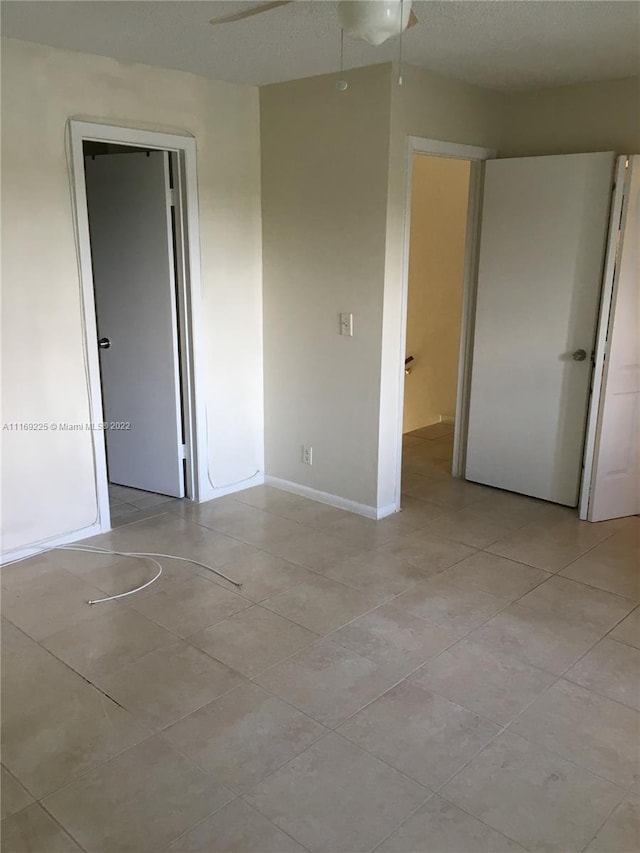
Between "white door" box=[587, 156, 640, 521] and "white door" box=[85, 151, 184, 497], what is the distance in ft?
7.97

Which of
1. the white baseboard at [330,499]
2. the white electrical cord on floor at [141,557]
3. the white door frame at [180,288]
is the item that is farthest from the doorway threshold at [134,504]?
the white baseboard at [330,499]

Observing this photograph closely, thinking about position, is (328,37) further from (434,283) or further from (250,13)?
(434,283)

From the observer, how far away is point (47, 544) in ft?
11.5

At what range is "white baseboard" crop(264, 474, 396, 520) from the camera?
3.96 metres

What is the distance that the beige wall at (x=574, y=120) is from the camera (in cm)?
367

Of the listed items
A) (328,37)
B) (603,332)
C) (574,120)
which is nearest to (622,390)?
(603,332)

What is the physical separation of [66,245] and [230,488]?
177cm

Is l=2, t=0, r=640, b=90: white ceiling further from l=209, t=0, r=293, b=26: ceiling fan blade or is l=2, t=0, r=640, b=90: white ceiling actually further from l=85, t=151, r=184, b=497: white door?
l=85, t=151, r=184, b=497: white door

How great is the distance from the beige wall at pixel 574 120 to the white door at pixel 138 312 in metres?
2.07

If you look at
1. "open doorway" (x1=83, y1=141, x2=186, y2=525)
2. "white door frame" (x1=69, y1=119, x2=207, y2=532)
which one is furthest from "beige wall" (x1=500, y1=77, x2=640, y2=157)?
"open doorway" (x1=83, y1=141, x2=186, y2=525)

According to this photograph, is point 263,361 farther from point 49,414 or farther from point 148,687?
point 148,687

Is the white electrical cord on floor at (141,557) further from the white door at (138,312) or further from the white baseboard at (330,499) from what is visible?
the white baseboard at (330,499)

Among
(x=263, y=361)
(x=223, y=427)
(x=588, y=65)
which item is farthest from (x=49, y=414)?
(x=588, y=65)

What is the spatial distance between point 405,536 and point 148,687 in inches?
67.1
